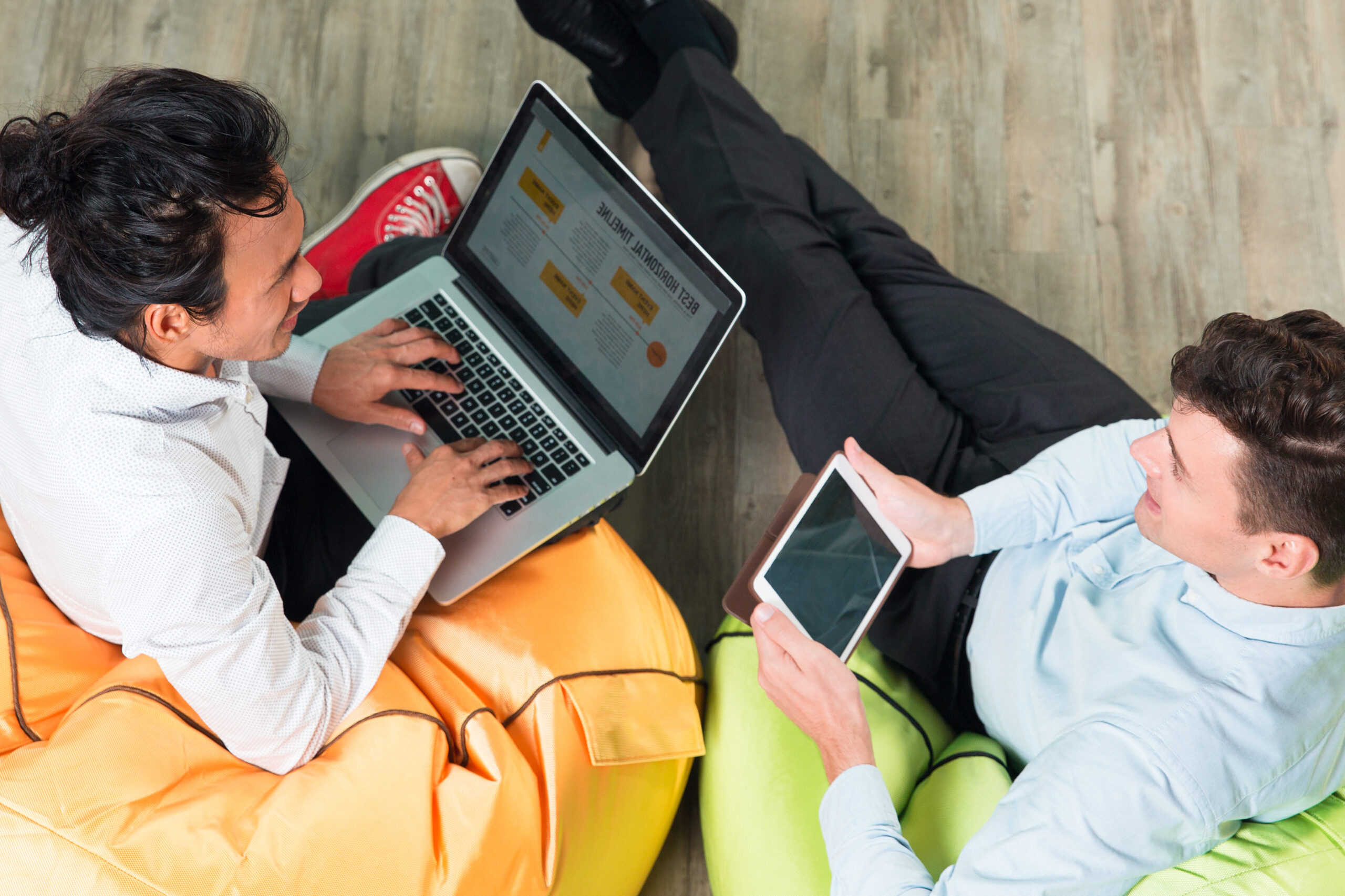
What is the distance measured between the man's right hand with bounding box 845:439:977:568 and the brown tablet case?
0.09m

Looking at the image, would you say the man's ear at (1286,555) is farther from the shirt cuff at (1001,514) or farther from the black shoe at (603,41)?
the black shoe at (603,41)

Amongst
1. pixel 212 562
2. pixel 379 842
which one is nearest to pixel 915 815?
pixel 379 842

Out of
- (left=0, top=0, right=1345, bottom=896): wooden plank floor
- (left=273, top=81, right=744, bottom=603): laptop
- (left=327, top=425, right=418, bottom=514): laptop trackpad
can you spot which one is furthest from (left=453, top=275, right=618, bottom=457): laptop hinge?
(left=0, top=0, right=1345, bottom=896): wooden plank floor

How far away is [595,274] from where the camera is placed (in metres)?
1.28

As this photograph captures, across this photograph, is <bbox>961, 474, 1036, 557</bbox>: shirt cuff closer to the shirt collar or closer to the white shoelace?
the shirt collar

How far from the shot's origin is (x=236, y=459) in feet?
3.60

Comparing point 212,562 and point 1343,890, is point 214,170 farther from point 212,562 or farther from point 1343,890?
point 1343,890

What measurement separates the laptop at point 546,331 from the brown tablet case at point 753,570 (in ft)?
0.64

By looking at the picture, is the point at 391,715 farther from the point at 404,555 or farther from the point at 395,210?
the point at 395,210

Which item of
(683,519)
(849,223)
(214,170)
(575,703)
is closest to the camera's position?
(214,170)

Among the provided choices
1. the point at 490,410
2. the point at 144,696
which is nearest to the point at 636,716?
the point at 490,410

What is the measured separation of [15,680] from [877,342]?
47.1 inches

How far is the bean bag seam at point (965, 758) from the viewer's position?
4.08 ft

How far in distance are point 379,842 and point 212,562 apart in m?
0.35
